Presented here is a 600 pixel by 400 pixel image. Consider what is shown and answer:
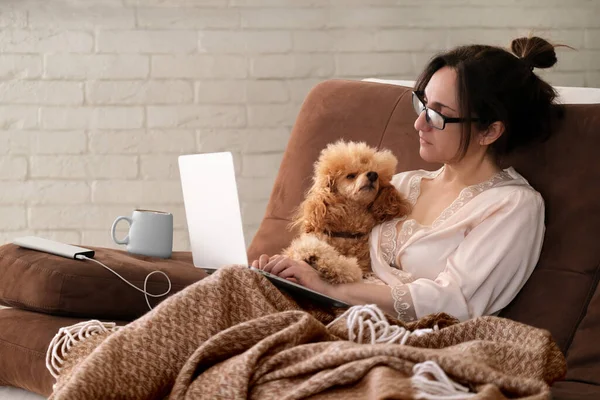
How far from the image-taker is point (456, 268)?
1.72 metres

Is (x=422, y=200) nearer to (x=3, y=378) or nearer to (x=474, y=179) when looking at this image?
(x=474, y=179)

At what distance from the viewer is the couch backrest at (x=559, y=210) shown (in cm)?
169

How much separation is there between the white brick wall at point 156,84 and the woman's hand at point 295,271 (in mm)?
1448

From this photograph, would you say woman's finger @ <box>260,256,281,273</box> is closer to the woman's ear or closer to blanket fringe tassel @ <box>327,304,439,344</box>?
blanket fringe tassel @ <box>327,304,439,344</box>

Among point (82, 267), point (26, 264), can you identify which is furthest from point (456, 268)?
point (26, 264)

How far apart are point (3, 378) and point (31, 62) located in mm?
1590

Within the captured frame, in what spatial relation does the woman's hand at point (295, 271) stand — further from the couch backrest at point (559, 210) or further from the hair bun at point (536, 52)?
the hair bun at point (536, 52)

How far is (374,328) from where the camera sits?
4.45 feet

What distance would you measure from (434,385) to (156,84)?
223 cm

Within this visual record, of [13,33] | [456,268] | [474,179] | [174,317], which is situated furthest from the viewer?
[13,33]

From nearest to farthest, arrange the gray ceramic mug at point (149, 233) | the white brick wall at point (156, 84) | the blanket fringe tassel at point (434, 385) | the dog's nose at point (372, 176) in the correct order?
the blanket fringe tassel at point (434, 385) → the dog's nose at point (372, 176) → the gray ceramic mug at point (149, 233) → the white brick wall at point (156, 84)

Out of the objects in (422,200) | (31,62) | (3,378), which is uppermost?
(31,62)

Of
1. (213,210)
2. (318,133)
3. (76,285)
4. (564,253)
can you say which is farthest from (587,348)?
(76,285)

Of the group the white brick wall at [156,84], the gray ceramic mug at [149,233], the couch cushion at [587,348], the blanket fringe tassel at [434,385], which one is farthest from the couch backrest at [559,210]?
the white brick wall at [156,84]
